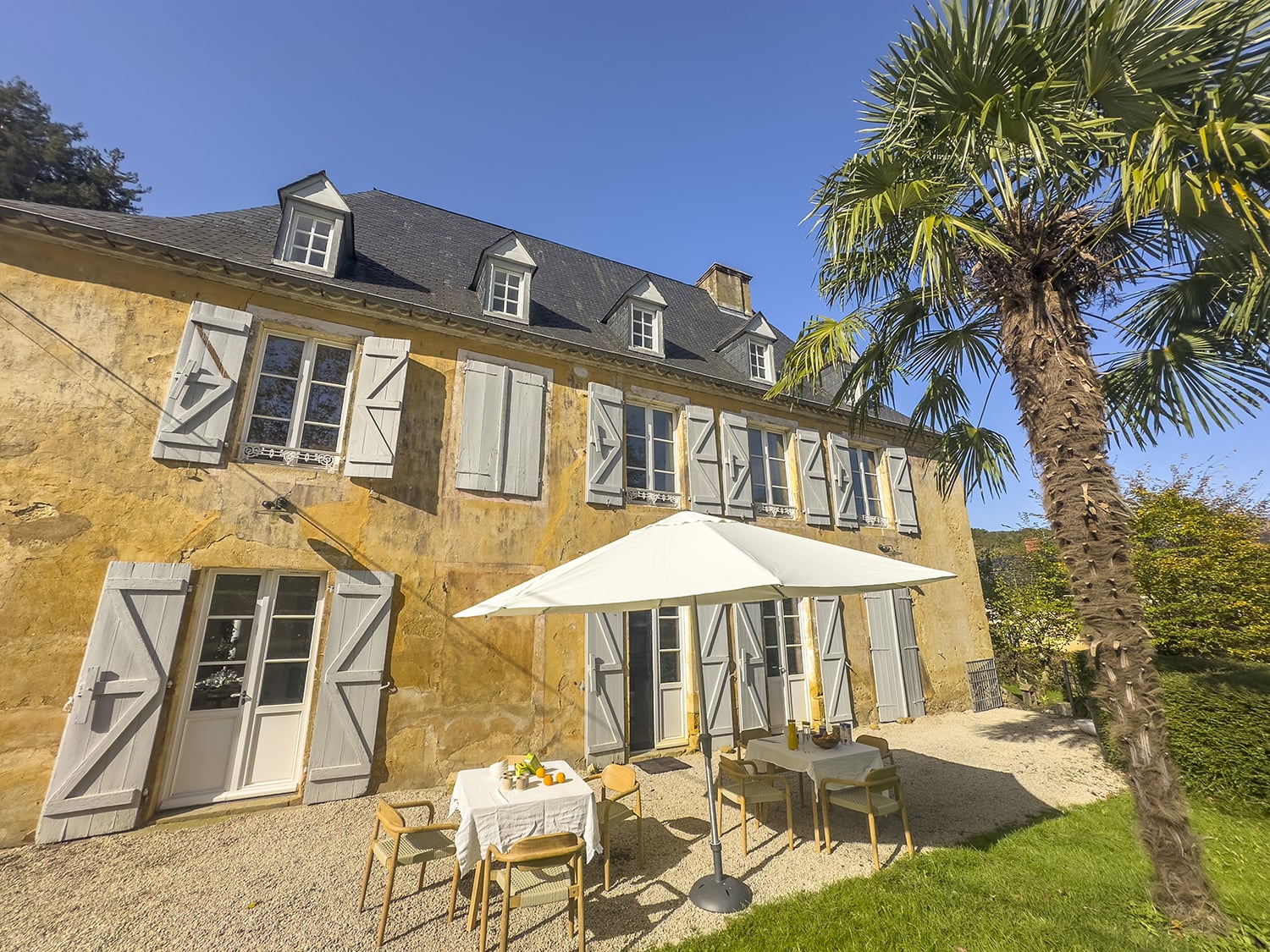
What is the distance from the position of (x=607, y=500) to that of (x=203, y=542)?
446cm

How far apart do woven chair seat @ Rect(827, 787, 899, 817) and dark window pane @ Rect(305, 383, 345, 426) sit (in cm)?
639

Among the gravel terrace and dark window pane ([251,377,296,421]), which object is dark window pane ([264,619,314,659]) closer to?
the gravel terrace

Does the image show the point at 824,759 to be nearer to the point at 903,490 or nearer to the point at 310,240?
the point at 903,490

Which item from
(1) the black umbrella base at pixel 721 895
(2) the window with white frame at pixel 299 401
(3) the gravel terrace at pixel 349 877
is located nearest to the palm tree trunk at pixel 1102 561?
(3) the gravel terrace at pixel 349 877

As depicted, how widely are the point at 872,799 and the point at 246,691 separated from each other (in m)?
5.88

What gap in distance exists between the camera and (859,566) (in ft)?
11.7

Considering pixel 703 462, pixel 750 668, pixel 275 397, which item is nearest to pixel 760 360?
pixel 703 462

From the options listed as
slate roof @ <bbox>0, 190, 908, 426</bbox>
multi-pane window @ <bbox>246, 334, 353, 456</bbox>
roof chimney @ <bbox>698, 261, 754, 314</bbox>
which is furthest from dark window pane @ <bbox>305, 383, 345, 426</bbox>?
roof chimney @ <bbox>698, 261, 754, 314</bbox>

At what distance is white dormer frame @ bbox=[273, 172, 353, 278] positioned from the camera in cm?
653

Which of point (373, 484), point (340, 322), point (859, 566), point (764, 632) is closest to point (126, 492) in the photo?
point (373, 484)

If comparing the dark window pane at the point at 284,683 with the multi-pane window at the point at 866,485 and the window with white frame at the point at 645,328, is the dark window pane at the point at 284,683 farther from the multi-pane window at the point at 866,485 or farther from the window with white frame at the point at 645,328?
the multi-pane window at the point at 866,485

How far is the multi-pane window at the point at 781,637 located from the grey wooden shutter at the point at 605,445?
3.02 metres

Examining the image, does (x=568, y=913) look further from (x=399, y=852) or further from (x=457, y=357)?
(x=457, y=357)

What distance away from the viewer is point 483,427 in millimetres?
6719
